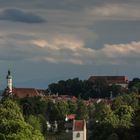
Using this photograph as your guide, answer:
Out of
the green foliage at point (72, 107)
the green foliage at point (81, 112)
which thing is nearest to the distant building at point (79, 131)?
the green foliage at point (81, 112)

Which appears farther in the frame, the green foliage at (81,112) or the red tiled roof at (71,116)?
the red tiled roof at (71,116)

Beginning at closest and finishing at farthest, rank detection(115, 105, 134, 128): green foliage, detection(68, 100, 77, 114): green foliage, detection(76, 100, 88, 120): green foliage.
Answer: detection(115, 105, 134, 128): green foliage, detection(76, 100, 88, 120): green foliage, detection(68, 100, 77, 114): green foliage

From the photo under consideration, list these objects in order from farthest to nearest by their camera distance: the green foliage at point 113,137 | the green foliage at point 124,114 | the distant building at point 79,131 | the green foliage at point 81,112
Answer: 1. the green foliage at point 81,112
2. the green foliage at point 124,114
3. the distant building at point 79,131
4. the green foliage at point 113,137

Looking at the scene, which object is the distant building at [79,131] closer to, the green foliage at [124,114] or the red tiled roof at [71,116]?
the green foliage at [124,114]

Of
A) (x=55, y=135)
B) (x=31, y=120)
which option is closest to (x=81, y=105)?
(x=55, y=135)

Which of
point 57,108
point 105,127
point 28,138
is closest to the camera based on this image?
point 28,138

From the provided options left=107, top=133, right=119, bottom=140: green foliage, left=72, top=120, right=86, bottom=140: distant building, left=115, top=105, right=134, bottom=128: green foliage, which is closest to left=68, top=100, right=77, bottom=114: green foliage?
left=115, top=105, right=134, bottom=128: green foliage

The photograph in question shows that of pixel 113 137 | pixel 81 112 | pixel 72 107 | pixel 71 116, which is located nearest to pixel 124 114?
pixel 113 137

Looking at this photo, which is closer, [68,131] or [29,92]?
[68,131]

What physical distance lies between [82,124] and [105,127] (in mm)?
6833

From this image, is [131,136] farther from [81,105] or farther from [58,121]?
[81,105]

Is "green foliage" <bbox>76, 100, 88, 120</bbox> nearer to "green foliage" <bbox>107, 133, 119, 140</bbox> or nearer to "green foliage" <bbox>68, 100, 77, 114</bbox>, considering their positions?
"green foliage" <bbox>68, 100, 77, 114</bbox>

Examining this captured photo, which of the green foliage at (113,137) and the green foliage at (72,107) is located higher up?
the green foliage at (72,107)

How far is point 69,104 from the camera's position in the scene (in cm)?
15850
